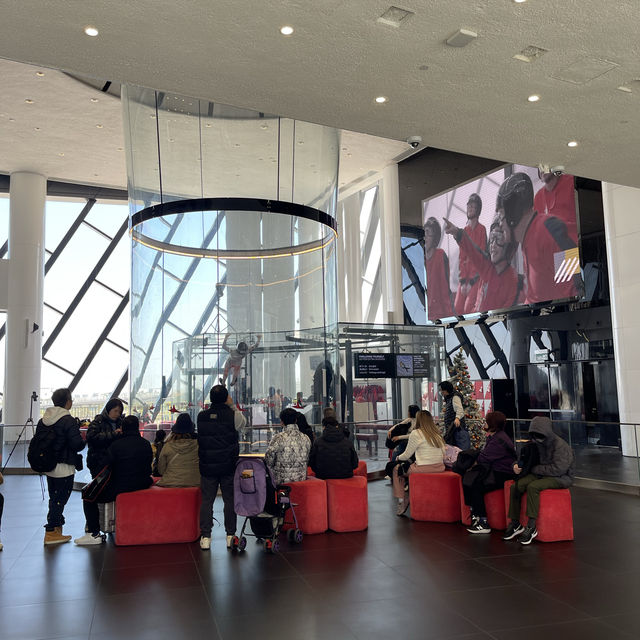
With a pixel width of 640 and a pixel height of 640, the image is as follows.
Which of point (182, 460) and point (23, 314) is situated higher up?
point (23, 314)

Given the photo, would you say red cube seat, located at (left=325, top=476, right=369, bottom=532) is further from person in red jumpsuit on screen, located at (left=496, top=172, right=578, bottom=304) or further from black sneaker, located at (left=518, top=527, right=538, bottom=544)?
person in red jumpsuit on screen, located at (left=496, top=172, right=578, bottom=304)

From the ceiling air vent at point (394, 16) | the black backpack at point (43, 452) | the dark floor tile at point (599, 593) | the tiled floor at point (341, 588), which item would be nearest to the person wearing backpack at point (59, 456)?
the black backpack at point (43, 452)

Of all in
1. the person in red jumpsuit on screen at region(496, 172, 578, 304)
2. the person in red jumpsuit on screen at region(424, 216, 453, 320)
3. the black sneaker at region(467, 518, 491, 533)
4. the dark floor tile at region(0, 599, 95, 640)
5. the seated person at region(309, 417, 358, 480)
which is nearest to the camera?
the dark floor tile at region(0, 599, 95, 640)

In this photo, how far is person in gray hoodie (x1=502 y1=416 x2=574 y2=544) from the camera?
23.7ft

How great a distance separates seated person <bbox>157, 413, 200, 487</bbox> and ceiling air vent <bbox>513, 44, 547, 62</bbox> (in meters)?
5.23

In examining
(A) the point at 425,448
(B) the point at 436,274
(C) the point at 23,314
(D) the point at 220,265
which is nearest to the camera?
(A) the point at 425,448

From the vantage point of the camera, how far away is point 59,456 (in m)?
7.74

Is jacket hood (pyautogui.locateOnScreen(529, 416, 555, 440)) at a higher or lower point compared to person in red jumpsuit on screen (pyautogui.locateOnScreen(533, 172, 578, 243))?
lower

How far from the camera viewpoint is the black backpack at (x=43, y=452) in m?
7.60

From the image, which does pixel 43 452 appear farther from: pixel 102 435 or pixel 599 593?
pixel 599 593

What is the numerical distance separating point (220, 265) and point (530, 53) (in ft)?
22.5

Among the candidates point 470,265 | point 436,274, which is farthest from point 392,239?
point 470,265

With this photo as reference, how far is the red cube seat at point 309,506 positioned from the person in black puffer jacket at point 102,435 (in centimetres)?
Answer: 222

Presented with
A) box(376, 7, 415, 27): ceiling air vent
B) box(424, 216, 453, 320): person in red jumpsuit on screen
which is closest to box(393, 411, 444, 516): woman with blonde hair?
box(376, 7, 415, 27): ceiling air vent
